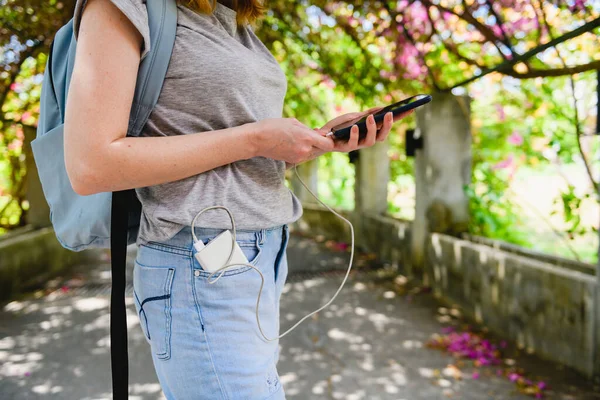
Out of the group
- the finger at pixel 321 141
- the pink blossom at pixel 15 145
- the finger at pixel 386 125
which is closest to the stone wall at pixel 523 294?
the finger at pixel 386 125

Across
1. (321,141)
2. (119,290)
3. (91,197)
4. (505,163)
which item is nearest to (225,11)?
Answer: (321,141)

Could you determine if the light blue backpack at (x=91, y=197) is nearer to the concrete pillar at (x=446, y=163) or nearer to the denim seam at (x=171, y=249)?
the denim seam at (x=171, y=249)

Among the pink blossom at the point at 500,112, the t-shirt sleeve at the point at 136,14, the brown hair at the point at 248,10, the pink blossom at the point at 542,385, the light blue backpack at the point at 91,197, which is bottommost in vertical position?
the pink blossom at the point at 542,385

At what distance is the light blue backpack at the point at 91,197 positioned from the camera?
41.4 inches

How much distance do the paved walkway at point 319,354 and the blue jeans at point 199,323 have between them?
7.64 feet

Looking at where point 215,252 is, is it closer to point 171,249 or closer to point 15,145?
point 171,249

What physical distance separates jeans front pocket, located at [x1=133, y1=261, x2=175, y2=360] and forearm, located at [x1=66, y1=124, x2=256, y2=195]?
201 mm

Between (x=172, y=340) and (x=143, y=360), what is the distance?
2968 mm

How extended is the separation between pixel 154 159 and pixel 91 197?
284 mm

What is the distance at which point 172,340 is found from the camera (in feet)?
3.52

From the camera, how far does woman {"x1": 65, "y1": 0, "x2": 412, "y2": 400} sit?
94 centimetres

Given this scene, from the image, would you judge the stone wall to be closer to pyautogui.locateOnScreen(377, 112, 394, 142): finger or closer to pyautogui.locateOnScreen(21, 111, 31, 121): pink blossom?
pyautogui.locateOnScreen(377, 112, 394, 142): finger

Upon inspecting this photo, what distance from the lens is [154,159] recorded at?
39.2 inches

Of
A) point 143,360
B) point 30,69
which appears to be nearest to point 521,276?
point 143,360
